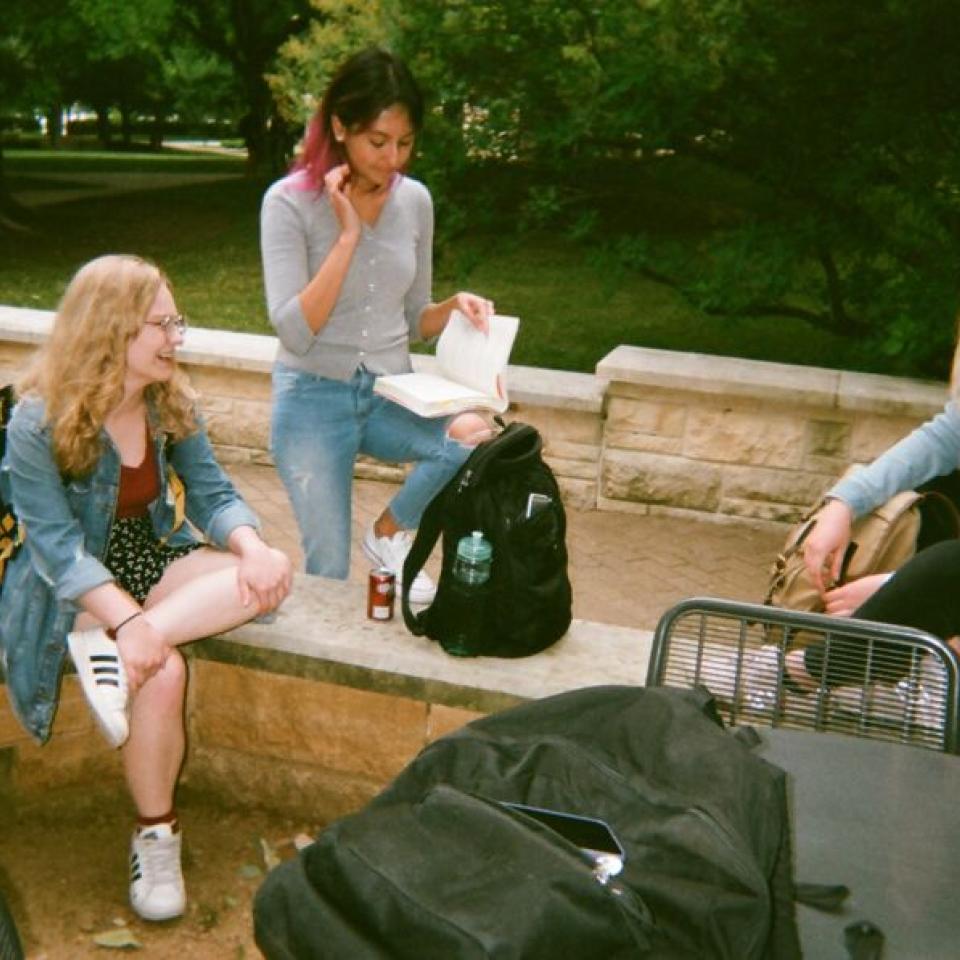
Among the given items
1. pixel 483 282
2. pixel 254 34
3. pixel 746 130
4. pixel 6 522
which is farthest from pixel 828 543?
pixel 254 34

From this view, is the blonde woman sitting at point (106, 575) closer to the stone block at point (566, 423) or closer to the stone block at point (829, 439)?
the stone block at point (566, 423)

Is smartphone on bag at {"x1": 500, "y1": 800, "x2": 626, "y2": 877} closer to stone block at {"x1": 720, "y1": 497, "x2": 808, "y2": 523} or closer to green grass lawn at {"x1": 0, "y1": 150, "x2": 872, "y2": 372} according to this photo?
stone block at {"x1": 720, "y1": 497, "x2": 808, "y2": 523}

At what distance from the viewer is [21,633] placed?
2898 mm

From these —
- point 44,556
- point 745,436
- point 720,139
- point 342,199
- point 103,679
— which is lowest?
point 745,436

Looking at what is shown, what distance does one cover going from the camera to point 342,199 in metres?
3.31

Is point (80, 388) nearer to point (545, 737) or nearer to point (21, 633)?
point (21, 633)

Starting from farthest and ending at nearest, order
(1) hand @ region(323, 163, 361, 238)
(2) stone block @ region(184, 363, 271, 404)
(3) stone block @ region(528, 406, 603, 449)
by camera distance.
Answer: (2) stone block @ region(184, 363, 271, 404)
(3) stone block @ region(528, 406, 603, 449)
(1) hand @ region(323, 163, 361, 238)

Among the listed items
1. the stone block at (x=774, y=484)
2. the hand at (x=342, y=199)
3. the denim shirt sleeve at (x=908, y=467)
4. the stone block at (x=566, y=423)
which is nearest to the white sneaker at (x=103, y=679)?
the hand at (x=342, y=199)

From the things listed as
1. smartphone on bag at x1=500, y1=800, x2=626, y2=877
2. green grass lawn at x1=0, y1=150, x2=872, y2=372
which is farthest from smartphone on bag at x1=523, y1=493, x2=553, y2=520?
green grass lawn at x1=0, y1=150, x2=872, y2=372

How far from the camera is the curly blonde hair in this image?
2.87m

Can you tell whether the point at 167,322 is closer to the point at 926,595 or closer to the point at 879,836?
the point at 926,595

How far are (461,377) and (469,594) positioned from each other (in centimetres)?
82

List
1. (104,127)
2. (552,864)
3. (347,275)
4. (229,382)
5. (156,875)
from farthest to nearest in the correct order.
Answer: (104,127)
(229,382)
(347,275)
(156,875)
(552,864)

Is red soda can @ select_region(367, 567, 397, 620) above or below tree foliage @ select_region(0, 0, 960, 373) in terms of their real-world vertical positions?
below
